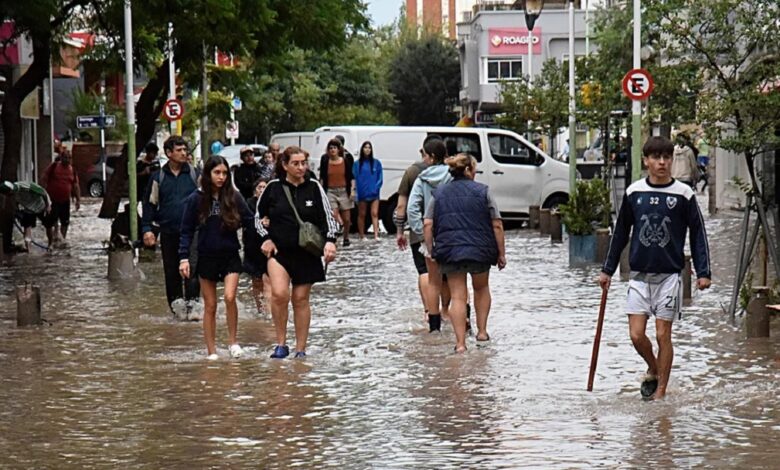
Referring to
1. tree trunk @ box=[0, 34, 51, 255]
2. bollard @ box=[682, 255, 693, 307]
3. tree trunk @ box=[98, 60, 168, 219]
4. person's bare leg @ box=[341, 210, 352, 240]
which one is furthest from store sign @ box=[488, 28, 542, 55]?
bollard @ box=[682, 255, 693, 307]

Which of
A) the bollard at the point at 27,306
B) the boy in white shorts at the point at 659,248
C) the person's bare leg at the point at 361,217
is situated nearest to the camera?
the boy in white shorts at the point at 659,248

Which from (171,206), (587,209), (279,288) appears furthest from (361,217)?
(279,288)

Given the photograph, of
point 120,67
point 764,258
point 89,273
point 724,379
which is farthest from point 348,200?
point 724,379

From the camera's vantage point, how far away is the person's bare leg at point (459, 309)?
46.5 feet

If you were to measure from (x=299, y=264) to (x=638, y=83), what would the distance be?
11.9 m

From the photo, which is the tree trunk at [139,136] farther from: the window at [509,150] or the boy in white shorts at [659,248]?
the boy in white shorts at [659,248]

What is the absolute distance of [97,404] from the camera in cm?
1161

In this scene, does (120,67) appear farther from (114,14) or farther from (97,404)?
(97,404)

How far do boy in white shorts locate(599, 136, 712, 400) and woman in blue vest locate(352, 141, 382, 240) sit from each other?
777 inches

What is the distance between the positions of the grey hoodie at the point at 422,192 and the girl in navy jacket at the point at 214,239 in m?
1.87

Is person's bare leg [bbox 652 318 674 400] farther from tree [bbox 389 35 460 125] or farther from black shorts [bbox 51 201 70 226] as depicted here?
tree [bbox 389 35 460 125]

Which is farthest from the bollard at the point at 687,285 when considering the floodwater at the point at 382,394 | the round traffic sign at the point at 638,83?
the round traffic sign at the point at 638,83

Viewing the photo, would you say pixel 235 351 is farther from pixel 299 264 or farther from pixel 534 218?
pixel 534 218

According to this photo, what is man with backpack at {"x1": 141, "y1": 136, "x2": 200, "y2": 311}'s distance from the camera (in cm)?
1716
